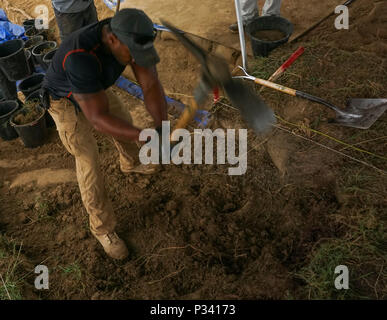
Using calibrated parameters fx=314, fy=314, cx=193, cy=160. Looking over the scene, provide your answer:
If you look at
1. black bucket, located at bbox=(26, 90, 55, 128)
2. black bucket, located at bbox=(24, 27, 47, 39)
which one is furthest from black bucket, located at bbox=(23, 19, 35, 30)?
black bucket, located at bbox=(26, 90, 55, 128)

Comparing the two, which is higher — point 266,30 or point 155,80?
point 155,80

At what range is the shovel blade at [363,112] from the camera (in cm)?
279

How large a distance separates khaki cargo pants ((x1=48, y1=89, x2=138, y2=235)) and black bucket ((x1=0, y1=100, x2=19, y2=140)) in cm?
177

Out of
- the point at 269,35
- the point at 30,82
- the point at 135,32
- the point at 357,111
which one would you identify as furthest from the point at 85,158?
the point at 269,35

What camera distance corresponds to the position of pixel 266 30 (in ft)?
13.0

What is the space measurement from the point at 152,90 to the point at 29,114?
6.95 feet

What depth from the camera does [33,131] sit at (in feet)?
11.9

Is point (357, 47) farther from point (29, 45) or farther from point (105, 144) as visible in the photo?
point (29, 45)

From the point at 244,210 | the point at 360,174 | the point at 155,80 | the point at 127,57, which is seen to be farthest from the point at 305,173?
the point at 127,57

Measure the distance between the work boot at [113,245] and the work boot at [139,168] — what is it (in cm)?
77

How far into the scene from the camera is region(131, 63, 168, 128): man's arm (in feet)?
7.39

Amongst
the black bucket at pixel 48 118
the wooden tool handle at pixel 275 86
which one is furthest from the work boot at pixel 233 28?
the black bucket at pixel 48 118
